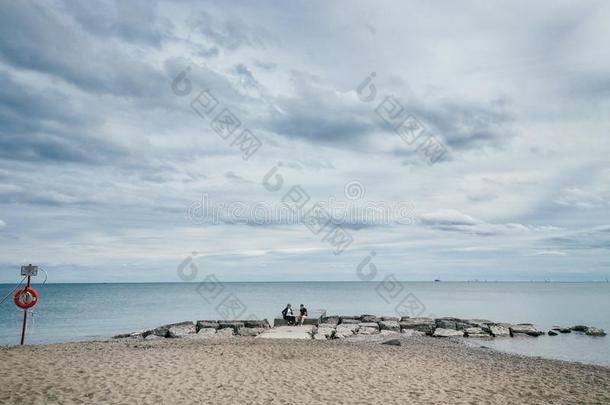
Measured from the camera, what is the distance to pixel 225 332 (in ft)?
69.3

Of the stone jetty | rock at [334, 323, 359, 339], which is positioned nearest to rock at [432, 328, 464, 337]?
the stone jetty

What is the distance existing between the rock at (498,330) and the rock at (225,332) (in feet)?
47.7

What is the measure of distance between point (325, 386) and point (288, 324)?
13.8 meters

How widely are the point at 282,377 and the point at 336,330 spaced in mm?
10186

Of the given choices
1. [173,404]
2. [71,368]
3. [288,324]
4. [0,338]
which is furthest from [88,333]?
[173,404]

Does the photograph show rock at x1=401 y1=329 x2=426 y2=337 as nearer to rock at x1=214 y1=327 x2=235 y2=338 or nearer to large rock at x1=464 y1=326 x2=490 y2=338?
large rock at x1=464 y1=326 x2=490 y2=338

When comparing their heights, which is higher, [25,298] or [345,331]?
[25,298]

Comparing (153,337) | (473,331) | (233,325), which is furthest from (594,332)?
(153,337)

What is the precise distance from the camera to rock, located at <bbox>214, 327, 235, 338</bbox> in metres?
20.3

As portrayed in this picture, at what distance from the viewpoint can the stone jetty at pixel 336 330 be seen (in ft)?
64.7

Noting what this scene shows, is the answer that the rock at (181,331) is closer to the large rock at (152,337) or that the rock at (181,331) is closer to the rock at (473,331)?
A: the large rock at (152,337)

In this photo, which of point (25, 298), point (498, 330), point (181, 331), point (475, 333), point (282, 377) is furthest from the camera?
point (498, 330)

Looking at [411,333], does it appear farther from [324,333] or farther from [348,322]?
[324,333]

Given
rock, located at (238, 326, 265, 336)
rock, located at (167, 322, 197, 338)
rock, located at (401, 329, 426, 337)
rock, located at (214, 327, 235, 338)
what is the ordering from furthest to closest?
rock, located at (401, 329, 426, 337) → rock, located at (238, 326, 265, 336) → rock, located at (167, 322, 197, 338) → rock, located at (214, 327, 235, 338)
